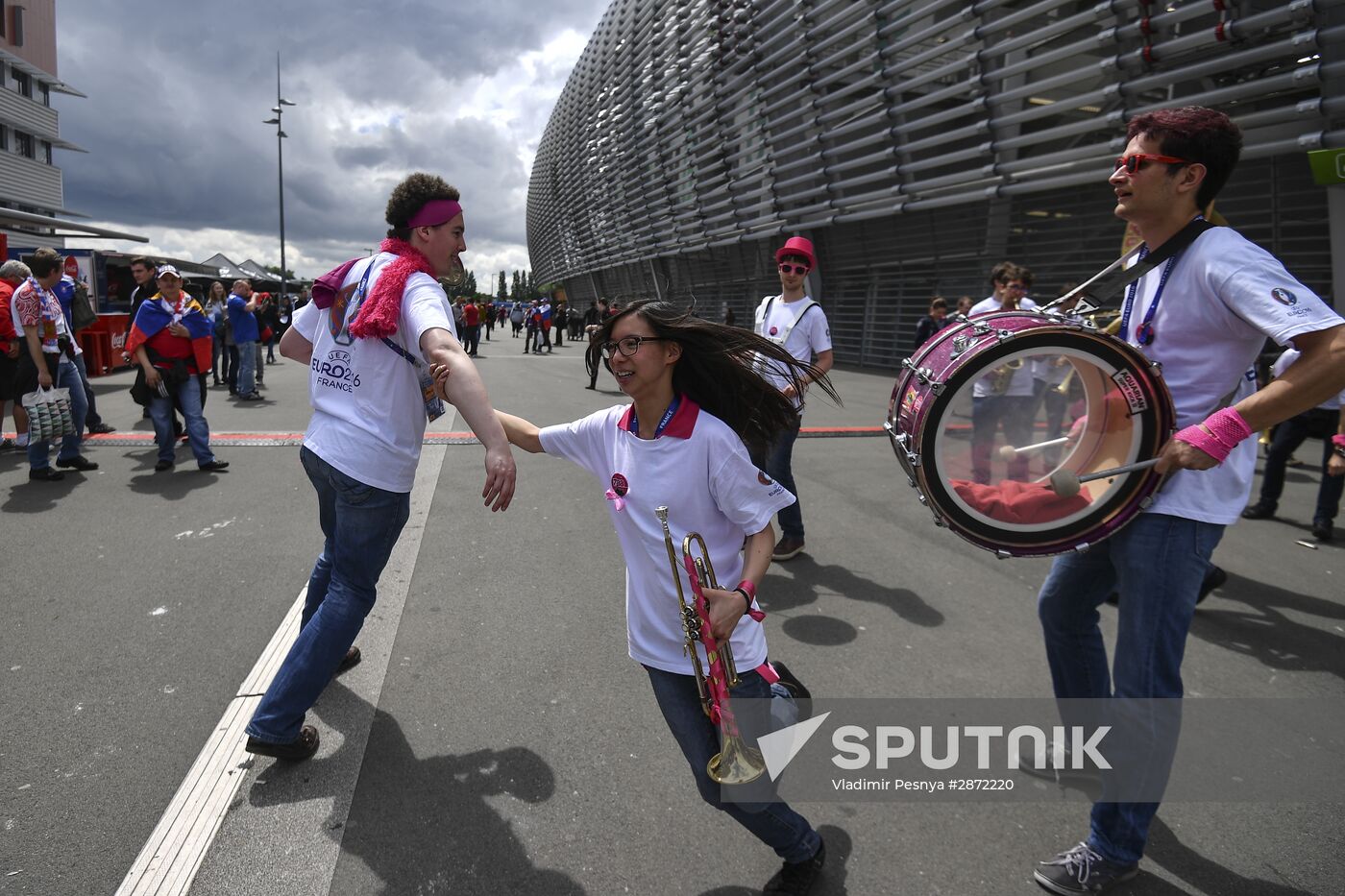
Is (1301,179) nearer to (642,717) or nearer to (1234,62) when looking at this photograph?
(1234,62)

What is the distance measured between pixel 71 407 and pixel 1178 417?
8.38 m

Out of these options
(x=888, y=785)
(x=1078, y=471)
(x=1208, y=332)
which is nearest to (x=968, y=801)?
(x=888, y=785)

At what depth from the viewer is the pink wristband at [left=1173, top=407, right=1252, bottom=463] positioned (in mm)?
1910

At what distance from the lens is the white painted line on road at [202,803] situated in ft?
7.22

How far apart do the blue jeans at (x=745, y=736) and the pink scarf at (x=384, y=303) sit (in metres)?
1.36

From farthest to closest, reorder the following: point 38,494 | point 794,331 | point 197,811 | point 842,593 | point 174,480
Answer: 1. point 174,480
2. point 38,494
3. point 794,331
4. point 842,593
5. point 197,811

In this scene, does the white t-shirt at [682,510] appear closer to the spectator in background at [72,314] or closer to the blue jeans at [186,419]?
the blue jeans at [186,419]

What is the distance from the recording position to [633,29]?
3394cm

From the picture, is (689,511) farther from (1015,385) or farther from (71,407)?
(71,407)

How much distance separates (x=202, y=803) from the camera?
Answer: 8.29 ft

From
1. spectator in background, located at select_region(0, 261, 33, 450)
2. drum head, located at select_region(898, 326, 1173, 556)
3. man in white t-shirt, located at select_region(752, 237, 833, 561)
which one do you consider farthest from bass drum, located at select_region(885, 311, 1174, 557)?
spectator in background, located at select_region(0, 261, 33, 450)

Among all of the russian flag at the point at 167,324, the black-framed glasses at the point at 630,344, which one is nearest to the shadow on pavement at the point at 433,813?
the black-framed glasses at the point at 630,344

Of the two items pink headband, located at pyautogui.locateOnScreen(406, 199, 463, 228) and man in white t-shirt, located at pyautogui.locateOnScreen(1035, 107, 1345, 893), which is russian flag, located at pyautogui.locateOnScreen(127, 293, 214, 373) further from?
man in white t-shirt, located at pyautogui.locateOnScreen(1035, 107, 1345, 893)

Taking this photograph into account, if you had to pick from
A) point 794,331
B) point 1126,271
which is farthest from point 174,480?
point 1126,271
